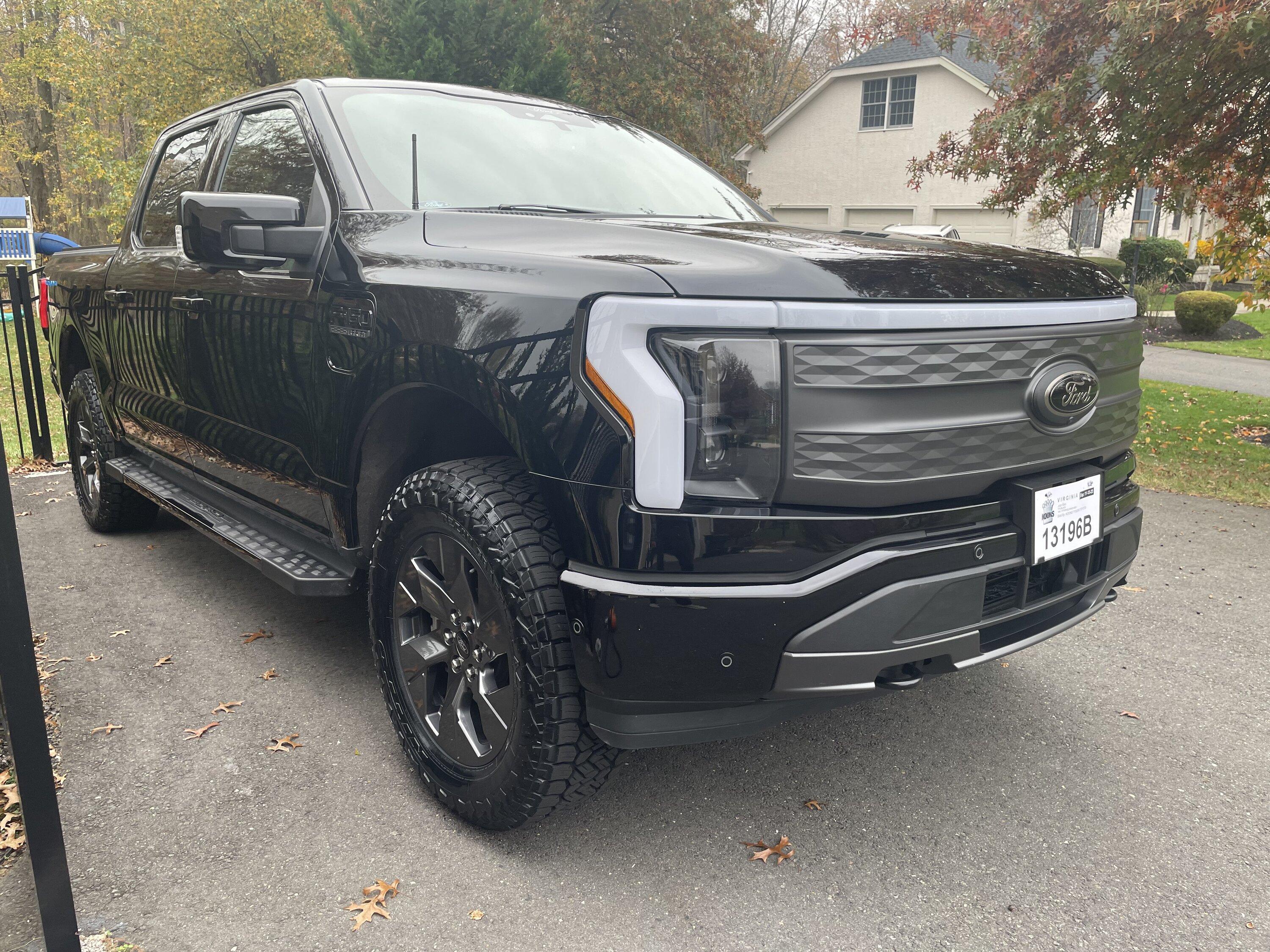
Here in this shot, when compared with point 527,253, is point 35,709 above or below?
below

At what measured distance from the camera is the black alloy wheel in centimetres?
235

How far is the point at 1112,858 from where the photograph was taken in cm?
243

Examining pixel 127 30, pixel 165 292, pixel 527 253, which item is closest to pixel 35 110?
pixel 127 30

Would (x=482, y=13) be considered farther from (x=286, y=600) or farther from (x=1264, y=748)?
(x=1264, y=748)

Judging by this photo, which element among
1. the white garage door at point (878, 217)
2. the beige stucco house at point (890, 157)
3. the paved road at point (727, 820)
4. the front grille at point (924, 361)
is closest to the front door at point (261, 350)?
the paved road at point (727, 820)

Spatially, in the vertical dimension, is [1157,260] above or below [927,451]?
above

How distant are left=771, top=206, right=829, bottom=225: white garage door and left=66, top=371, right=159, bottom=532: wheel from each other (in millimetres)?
24766

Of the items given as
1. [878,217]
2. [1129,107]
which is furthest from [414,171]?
[878,217]

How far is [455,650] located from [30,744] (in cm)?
99

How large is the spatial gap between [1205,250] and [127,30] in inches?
901

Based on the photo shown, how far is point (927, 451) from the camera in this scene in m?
2.07

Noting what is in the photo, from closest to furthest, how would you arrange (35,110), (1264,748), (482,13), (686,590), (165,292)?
(686,590), (1264,748), (165,292), (482,13), (35,110)

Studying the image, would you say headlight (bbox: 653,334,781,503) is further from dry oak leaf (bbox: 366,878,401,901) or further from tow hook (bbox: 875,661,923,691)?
dry oak leaf (bbox: 366,878,401,901)

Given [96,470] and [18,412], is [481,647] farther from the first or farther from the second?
[18,412]
